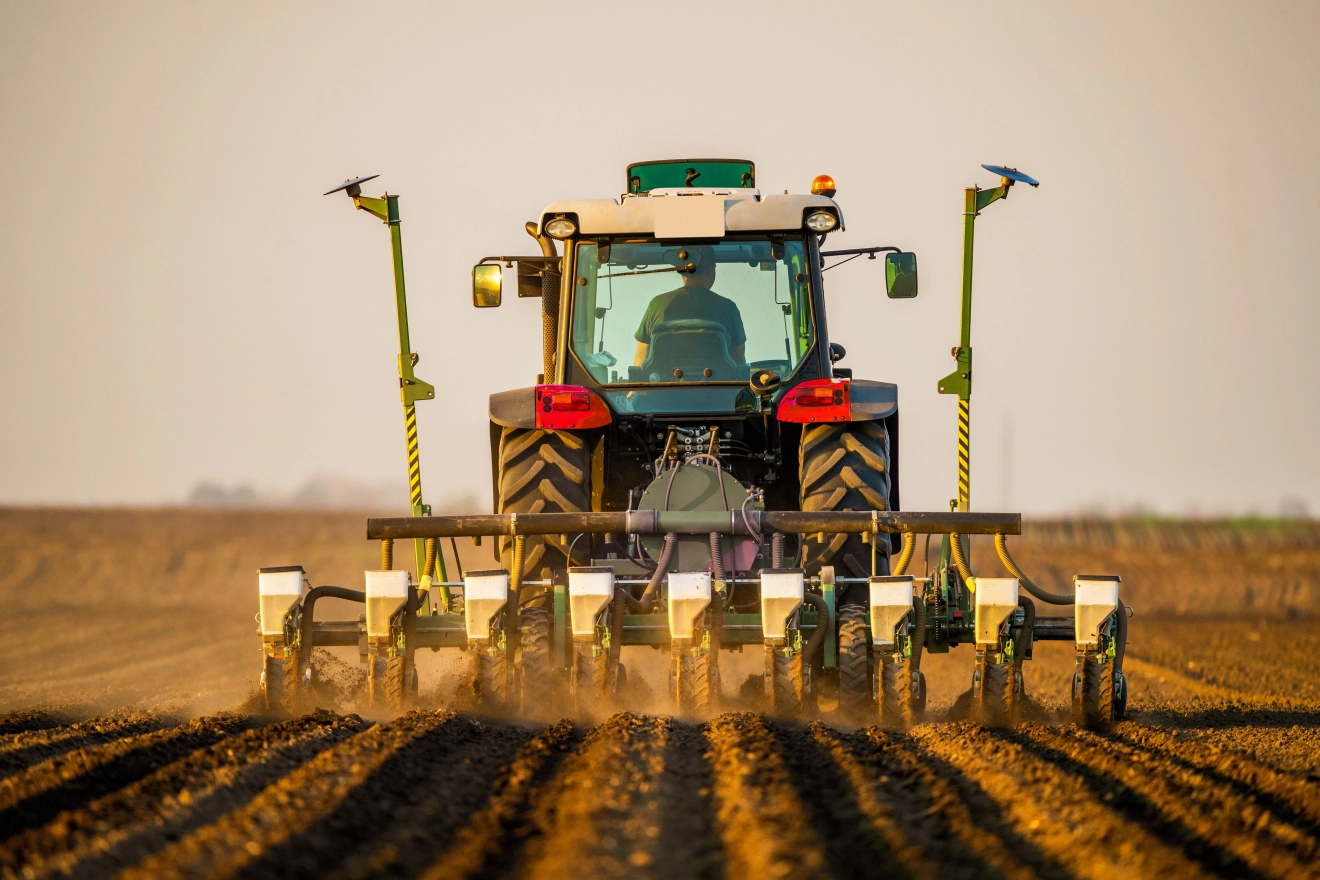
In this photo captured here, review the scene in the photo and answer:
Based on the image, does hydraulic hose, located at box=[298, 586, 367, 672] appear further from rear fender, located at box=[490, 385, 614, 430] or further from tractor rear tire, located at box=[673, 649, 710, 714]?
tractor rear tire, located at box=[673, 649, 710, 714]

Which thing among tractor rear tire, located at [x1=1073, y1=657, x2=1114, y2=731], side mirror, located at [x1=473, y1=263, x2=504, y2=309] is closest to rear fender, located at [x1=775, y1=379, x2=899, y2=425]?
tractor rear tire, located at [x1=1073, y1=657, x2=1114, y2=731]

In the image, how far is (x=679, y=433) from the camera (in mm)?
7465

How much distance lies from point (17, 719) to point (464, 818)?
3.44m

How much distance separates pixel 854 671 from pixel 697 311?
2.22 m

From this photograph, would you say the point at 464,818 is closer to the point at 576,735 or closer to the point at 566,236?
the point at 576,735

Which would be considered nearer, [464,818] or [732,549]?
[464,818]

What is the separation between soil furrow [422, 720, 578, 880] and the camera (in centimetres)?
356

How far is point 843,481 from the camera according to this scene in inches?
280

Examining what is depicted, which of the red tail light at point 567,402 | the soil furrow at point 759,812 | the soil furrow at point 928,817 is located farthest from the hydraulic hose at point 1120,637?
the red tail light at point 567,402

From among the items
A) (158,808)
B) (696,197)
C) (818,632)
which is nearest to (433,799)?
(158,808)

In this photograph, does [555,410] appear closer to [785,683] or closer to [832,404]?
[832,404]

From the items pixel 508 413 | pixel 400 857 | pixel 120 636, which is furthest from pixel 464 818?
pixel 120 636

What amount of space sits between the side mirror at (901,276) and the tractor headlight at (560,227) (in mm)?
1673

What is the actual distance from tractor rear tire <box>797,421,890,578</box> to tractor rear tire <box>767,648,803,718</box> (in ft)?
2.51
